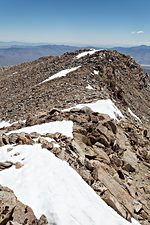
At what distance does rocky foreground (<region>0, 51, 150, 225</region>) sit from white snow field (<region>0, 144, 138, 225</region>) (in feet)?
2.07

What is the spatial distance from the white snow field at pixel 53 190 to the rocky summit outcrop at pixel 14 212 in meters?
0.39

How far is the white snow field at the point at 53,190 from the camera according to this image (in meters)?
15.0

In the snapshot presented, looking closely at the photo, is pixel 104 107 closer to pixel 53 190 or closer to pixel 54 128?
pixel 54 128

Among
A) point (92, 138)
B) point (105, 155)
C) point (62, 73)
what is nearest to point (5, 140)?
point (92, 138)

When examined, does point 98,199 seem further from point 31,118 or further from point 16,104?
point 16,104

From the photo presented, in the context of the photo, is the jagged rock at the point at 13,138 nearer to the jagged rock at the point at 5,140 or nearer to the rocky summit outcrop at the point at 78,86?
the jagged rock at the point at 5,140

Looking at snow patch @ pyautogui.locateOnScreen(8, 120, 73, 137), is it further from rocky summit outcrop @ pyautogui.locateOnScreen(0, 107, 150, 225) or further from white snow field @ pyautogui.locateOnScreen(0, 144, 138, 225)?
white snow field @ pyautogui.locateOnScreen(0, 144, 138, 225)

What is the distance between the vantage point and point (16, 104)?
3850 centimetres

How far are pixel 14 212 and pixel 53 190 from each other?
2.58 meters

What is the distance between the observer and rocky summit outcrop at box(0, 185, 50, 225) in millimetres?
13406

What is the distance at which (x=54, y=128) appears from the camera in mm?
22656

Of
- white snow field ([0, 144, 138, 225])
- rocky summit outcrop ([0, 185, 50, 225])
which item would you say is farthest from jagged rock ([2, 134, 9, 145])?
rocky summit outcrop ([0, 185, 50, 225])

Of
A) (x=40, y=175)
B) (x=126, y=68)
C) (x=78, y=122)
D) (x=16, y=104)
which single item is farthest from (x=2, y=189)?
(x=126, y=68)

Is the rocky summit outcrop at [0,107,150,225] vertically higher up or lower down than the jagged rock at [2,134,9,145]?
lower down
